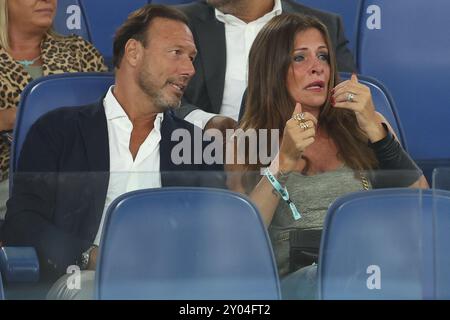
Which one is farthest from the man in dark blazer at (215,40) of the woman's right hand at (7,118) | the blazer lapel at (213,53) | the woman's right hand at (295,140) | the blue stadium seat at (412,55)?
the woman's right hand at (7,118)

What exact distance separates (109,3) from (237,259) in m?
1.20

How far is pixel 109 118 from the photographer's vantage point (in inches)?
119

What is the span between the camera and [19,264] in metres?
2.58

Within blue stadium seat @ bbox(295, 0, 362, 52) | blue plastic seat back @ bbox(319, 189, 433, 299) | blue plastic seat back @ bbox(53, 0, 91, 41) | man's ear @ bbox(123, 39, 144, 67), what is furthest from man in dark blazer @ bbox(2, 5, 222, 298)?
blue stadium seat @ bbox(295, 0, 362, 52)

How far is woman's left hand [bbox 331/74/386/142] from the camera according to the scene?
312 cm

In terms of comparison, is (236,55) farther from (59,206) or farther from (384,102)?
(59,206)

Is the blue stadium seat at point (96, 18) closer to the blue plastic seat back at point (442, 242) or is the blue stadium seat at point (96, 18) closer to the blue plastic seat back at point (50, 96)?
the blue plastic seat back at point (50, 96)

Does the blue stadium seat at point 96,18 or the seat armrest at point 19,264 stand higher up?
the blue stadium seat at point 96,18

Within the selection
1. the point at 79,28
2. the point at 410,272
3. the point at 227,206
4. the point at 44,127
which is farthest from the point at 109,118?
the point at 410,272

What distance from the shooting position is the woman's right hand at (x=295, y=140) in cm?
296

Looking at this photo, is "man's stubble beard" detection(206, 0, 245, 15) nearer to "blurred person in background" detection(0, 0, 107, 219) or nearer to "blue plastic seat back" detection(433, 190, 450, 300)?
"blurred person in background" detection(0, 0, 107, 219)

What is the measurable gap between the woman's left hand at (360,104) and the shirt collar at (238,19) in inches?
11.1

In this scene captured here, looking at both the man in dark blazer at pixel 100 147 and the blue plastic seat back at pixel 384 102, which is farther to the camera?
the blue plastic seat back at pixel 384 102
